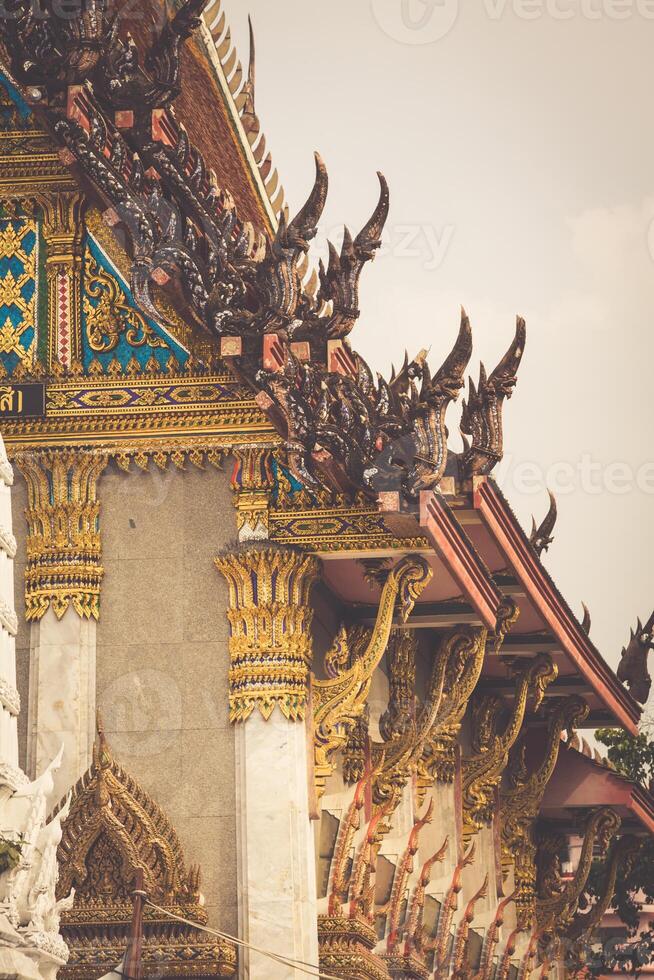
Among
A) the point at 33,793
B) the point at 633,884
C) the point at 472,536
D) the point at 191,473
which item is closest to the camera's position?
the point at 33,793

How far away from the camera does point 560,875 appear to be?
21969 mm

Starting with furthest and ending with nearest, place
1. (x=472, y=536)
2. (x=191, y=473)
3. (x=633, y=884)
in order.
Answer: (x=633, y=884), (x=472, y=536), (x=191, y=473)

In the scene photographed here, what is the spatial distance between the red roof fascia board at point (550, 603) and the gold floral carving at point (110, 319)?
79.7 inches

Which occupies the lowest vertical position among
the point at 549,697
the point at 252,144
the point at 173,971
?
the point at 173,971

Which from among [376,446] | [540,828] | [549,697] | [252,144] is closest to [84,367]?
[376,446]

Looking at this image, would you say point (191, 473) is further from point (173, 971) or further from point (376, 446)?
point (173, 971)

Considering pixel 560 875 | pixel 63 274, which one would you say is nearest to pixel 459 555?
pixel 63 274

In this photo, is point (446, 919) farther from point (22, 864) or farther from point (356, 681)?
point (22, 864)

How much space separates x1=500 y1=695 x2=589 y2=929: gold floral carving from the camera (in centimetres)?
1888

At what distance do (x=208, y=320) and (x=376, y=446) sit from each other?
1067mm

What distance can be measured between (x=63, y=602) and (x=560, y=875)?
30.4ft

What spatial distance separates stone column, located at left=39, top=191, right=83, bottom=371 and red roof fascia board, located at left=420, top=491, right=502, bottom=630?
218cm

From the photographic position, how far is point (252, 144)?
733 inches

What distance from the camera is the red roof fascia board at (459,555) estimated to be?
13.0m
